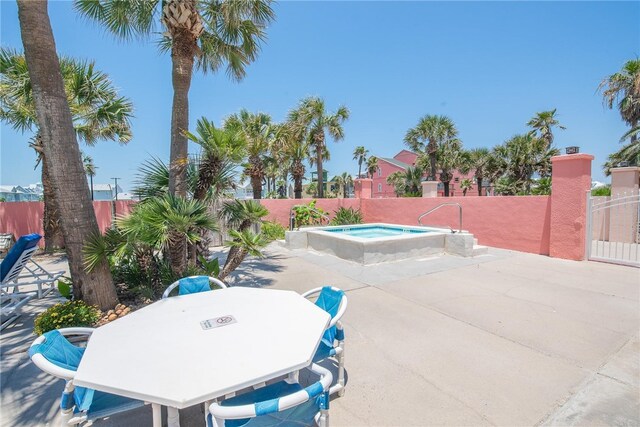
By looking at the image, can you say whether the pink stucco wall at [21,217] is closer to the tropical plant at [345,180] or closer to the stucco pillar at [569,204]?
the stucco pillar at [569,204]

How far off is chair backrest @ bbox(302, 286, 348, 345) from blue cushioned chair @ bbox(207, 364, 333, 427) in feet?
2.83

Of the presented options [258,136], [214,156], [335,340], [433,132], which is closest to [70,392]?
[335,340]

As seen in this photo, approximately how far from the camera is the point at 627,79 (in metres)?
16.1

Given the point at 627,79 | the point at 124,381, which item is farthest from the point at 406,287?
the point at 627,79

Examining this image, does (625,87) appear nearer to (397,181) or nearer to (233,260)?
(397,181)

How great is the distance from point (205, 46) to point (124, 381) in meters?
7.14

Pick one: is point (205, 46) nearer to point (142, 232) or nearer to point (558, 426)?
point (142, 232)

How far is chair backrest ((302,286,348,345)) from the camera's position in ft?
9.38

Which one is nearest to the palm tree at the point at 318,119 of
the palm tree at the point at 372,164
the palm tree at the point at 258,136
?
the palm tree at the point at 258,136

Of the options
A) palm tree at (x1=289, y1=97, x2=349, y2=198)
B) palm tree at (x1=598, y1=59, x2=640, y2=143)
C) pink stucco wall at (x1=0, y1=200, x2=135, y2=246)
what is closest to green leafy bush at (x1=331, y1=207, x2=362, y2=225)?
palm tree at (x1=289, y1=97, x2=349, y2=198)

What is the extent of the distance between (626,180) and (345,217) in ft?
33.9

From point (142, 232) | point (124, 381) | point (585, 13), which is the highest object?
point (585, 13)

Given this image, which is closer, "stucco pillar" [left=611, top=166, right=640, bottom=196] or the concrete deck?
the concrete deck

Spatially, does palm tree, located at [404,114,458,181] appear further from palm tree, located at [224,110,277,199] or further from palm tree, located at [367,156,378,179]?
palm tree, located at [367,156,378,179]
